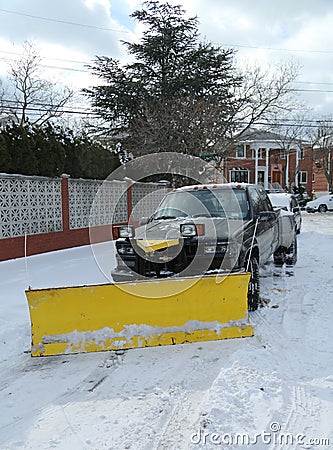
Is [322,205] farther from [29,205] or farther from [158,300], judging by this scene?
[158,300]

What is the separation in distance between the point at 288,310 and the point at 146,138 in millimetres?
12232

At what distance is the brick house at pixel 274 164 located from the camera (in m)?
39.7

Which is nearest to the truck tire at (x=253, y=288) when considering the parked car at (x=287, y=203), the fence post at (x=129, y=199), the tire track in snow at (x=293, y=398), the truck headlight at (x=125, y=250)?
the tire track in snow at (x=293, y=398)

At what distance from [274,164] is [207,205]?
39.1 meters

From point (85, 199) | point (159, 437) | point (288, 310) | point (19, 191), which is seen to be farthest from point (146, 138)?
point (159, 437)

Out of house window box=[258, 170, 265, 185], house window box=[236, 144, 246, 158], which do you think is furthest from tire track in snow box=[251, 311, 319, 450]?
house window box=[258, 170, 265, 185]

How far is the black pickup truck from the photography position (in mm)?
4988

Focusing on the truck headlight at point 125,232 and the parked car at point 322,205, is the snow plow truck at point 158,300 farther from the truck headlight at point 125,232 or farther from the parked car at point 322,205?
the parked car at point 322,205

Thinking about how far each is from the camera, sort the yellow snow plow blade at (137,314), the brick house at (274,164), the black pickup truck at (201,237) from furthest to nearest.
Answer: the brick house at (274,164)
the black pickup truck at (201,237)
the yellow snow plow blade at (137,314)

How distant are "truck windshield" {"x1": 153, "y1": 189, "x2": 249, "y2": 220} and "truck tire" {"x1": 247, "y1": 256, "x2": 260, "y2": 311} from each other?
0.84 meters

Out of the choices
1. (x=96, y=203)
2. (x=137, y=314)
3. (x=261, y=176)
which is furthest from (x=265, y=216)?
(x=261, y=176)

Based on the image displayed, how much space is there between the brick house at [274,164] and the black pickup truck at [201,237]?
32646 millimetres

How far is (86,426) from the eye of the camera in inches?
114

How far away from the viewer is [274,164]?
43281mm
